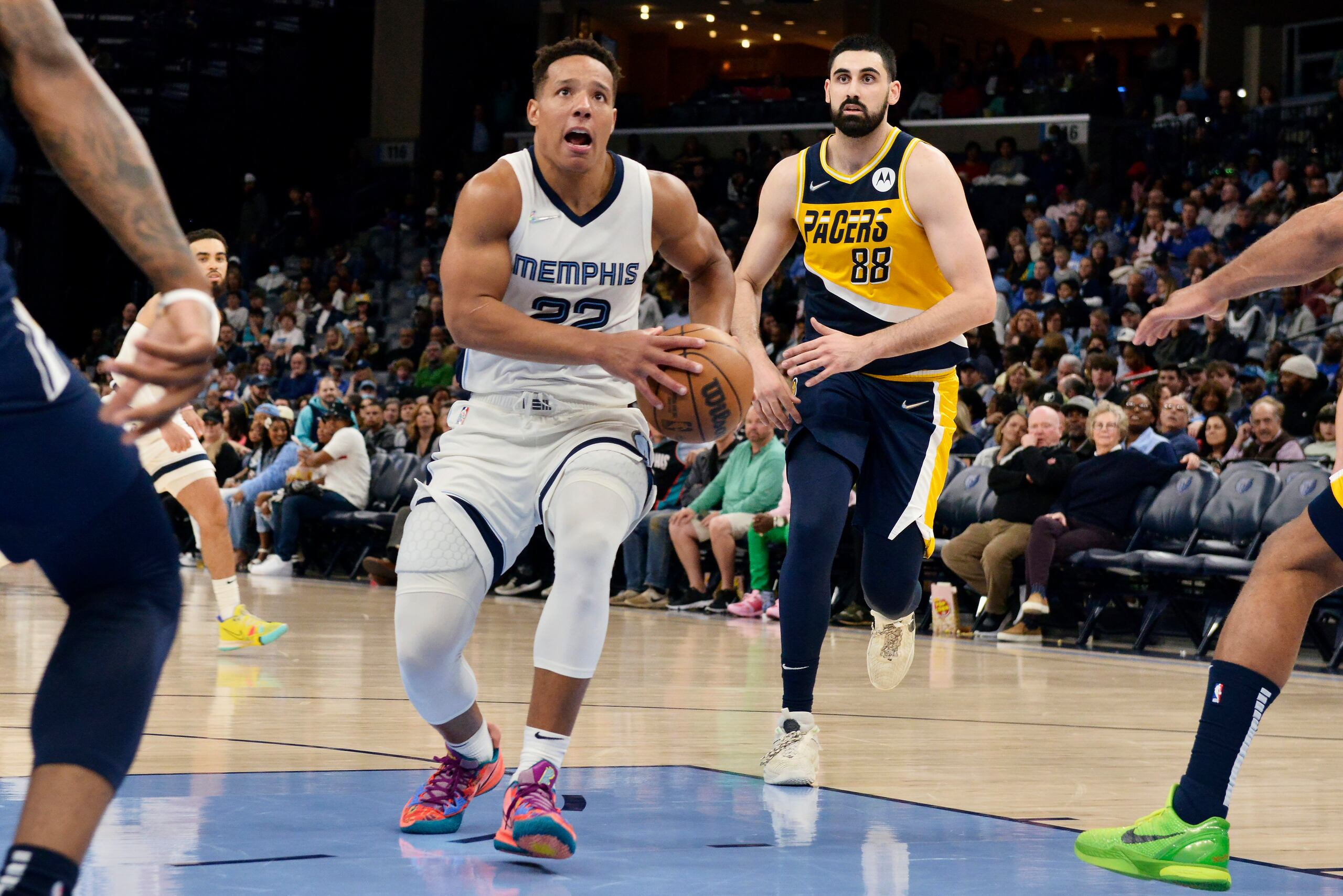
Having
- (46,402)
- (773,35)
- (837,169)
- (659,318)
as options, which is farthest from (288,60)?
(46,402)

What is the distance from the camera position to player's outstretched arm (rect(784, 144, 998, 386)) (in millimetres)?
4609

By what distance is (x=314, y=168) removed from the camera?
2820 centimetres

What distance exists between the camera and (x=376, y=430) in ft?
49.0

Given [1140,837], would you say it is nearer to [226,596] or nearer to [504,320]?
[504,320]

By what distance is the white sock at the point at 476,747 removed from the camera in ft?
12.6

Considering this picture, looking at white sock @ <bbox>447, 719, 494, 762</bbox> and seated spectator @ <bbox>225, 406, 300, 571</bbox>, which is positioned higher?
white sock @ <bbox>447, 719, 494, 762</bbox>

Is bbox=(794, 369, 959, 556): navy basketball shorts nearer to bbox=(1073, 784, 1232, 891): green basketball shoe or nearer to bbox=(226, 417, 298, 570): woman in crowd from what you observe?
bbox=(1073, 784, 1232, 891): green basketball shoe

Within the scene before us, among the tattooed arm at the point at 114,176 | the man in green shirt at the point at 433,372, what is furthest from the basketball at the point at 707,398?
the man in green shirt at the point at 433,372

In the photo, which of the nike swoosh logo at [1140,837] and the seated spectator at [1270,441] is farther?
the seated spectator at [1270,441]

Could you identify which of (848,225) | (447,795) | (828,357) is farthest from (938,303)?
(447,795)

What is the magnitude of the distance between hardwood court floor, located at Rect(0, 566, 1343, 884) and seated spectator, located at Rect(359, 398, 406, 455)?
538 centimetres

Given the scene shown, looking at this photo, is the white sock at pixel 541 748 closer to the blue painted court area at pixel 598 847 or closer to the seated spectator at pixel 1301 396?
the blue painted court area at pixel 598 847

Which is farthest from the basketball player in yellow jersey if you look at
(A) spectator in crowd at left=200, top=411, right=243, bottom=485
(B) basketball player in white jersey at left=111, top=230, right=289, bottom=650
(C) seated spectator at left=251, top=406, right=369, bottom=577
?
(A) spectator in crowd at left=200, top=411, right=243, bottom=485

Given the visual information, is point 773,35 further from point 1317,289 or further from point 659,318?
point 1317,289
